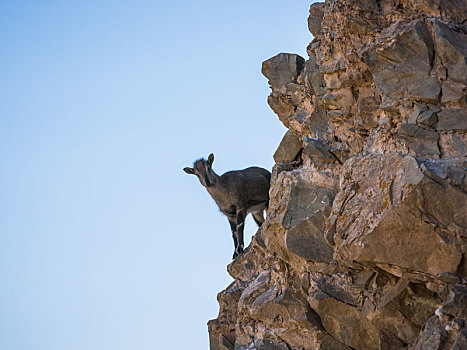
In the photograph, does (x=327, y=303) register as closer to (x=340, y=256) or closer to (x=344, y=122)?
(x=340, y=256)

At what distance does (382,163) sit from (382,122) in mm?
1202

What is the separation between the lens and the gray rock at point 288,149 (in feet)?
41.3

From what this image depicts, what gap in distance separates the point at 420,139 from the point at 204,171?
8309 mm

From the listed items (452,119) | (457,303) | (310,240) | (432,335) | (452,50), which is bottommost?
(432,335)

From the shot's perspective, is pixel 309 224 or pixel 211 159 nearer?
pixel 309 224

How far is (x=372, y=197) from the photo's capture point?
830 centimetres

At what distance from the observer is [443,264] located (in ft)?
25.1

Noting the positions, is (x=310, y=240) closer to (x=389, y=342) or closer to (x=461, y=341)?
(x=389, y=342)

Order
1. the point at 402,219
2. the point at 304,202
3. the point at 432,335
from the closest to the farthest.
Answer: the point at 432,335, the point at 402,219, the point at 304,202

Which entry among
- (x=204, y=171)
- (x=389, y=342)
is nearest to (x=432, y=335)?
(x=389, y=342)

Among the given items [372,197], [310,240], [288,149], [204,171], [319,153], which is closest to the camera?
[372,197]

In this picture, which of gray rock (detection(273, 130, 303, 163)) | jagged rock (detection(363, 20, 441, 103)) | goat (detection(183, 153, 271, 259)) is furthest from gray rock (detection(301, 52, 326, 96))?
goat (detection(183, 153, 271, 259))

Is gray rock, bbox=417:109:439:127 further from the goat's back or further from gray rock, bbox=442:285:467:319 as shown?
the goat's back

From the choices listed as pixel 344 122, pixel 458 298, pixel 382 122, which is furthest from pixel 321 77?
pixel 458 298
